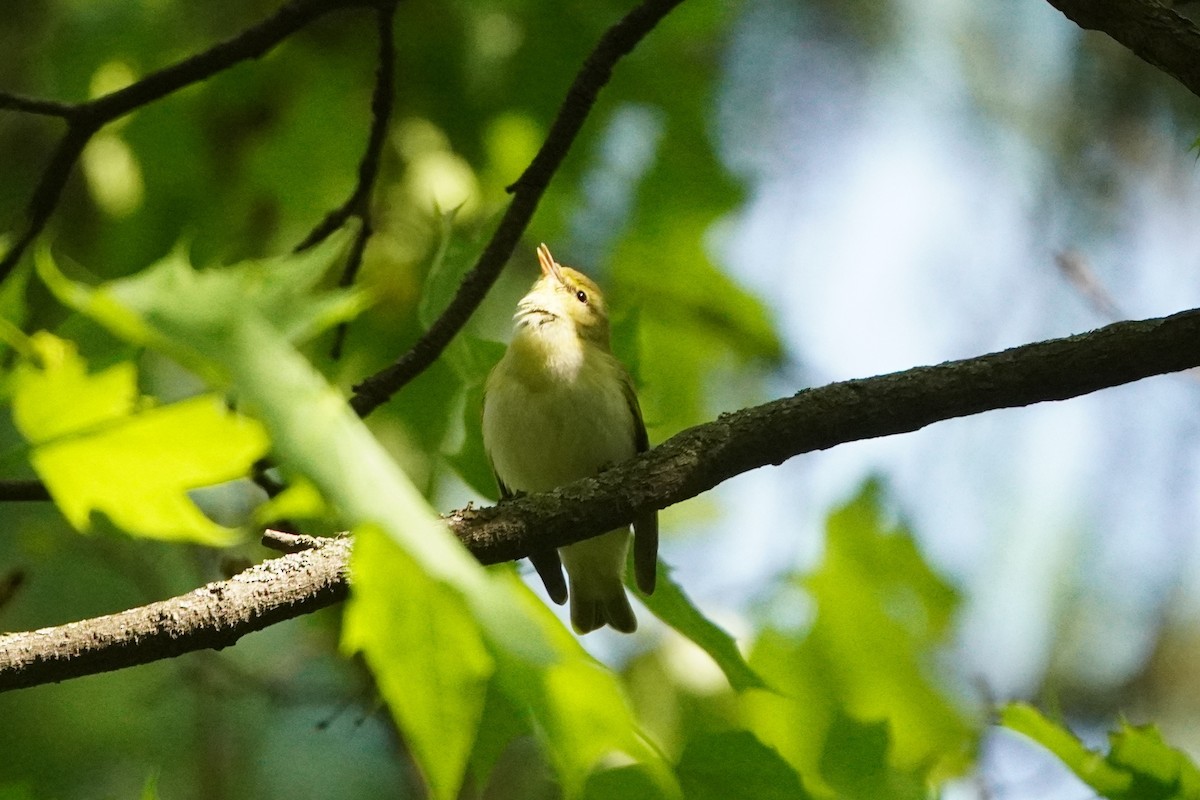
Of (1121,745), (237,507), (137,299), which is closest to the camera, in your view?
(137,299)

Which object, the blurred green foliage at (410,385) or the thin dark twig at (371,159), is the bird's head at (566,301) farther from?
the thin dark twig at (371,159)

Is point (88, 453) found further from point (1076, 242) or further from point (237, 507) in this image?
point (1076, 242)

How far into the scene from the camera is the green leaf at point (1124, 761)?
5.97ft

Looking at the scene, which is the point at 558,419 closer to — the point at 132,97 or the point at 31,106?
the point at 132,97

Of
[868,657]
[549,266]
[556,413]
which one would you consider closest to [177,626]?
[868,657]

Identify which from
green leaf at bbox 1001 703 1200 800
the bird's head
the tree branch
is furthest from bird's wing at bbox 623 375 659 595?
the bird's head

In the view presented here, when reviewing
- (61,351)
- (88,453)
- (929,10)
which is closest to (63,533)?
(61,351)

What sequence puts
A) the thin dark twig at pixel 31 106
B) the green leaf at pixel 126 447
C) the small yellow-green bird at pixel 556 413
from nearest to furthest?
1. the green leaf at pixel 126 447
2. the thin dark twig at pixel 31 106
3. the small yellow-green bird at pixel 556 413

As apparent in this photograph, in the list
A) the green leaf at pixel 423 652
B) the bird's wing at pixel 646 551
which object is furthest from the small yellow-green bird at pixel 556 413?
the green leaf at pixel 423 652

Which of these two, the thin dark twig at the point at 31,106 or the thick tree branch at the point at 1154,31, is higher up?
the thick tree branch at the point at 1154,31

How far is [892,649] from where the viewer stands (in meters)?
2.44

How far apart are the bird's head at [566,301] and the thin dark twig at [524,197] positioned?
1.66m

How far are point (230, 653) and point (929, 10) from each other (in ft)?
15.0

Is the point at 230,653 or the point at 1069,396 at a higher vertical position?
the point at 1069,396
